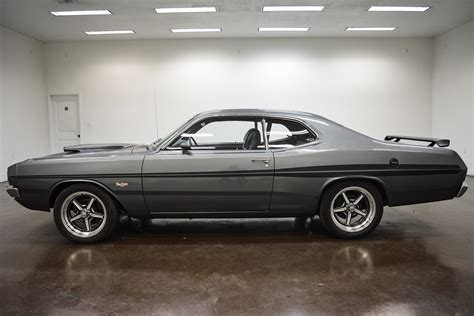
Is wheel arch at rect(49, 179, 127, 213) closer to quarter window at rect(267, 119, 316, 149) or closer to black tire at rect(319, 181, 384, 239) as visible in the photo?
quarter window at rect(267, 119, 316, 149)

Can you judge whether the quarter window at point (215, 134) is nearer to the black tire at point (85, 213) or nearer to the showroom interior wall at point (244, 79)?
the black tire at point (85, 213)

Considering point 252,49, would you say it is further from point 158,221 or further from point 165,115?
point 158,221

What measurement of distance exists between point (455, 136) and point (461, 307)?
809 centimetres

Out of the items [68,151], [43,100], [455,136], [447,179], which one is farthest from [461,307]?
[43,100]

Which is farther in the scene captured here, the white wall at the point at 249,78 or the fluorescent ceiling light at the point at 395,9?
the white wall at the point at 249,78

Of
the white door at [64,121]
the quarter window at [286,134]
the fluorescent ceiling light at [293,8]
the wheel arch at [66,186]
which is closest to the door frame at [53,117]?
the white door at [64,121]

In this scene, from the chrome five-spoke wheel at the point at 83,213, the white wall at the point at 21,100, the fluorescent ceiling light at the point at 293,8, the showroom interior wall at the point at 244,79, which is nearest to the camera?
the chrome five-spoke wheel at the point at 83,213

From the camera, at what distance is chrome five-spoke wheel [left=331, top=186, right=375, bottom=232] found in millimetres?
3721

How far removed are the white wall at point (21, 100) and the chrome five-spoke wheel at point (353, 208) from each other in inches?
319

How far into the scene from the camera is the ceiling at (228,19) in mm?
6762

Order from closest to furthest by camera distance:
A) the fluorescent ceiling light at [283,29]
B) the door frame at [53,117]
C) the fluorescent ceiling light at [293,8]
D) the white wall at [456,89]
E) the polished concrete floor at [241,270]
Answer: the polished concrete floor at [241,270], the fluorescent ceiling light at [293,8], the white wall at [456,89], the fluorescent ceiling light at [283,29], the door frame at [53,117]

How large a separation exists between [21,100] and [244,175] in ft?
26.4

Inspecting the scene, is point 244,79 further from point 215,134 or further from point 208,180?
point 208,180

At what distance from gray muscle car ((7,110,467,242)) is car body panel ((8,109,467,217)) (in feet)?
0.03
